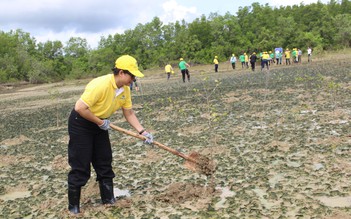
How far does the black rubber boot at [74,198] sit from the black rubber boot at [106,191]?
0.41 m

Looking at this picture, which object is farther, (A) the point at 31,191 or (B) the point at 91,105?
(A) the point at 31,191

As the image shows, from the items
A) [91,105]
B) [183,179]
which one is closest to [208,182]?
[183,179]

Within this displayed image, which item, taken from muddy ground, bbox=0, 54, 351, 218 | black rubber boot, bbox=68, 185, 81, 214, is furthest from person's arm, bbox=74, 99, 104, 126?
muddy ground, bbox=0, 54, 351, 218

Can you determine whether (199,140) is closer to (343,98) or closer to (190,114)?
(190,114)

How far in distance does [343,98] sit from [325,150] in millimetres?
6503

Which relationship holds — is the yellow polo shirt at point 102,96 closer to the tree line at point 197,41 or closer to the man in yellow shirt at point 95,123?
the man in yellow shirt at point 95,123

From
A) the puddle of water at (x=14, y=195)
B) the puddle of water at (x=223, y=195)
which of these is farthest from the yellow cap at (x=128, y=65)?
the puddle of water at (x=14, y=195)

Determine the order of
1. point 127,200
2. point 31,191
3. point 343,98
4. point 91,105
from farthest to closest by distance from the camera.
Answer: point 343,98, point 31,191, point 127,200, point 91,105

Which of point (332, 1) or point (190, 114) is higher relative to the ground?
point (332, 1)

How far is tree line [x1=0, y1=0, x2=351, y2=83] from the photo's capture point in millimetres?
65250

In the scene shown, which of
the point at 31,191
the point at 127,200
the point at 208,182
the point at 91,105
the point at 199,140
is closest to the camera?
the point at 91,105

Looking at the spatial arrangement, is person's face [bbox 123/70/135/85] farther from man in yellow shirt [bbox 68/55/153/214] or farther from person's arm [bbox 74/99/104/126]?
person's arm [bbox 74/99/104/126]

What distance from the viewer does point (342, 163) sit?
21.4ft

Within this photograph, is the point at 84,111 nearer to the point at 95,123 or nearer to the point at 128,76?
the point at 95,123
